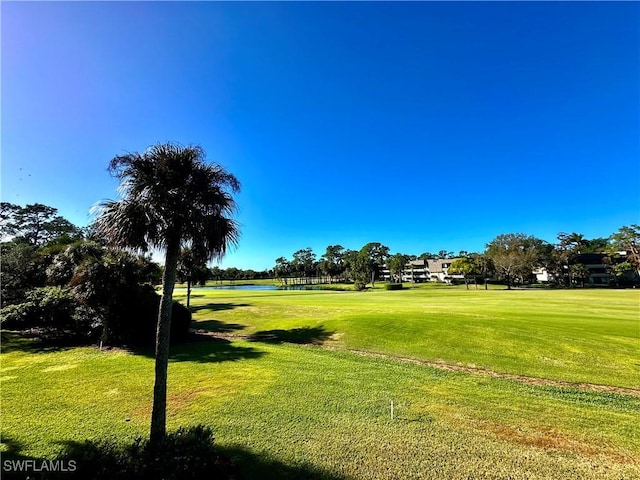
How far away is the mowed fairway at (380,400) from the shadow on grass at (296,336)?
5.27 feet

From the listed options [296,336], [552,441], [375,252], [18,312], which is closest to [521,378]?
[552,441]

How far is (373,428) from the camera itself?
611 cm

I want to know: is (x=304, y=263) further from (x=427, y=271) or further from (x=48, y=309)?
(x=48, y=309)

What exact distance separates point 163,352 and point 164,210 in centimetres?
265

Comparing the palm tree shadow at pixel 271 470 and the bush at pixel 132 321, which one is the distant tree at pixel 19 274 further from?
the palm tree shadow at pixel 271 470

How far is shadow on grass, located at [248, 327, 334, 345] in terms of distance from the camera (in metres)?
15.9

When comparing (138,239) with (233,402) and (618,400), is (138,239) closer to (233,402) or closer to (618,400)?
(233,402)

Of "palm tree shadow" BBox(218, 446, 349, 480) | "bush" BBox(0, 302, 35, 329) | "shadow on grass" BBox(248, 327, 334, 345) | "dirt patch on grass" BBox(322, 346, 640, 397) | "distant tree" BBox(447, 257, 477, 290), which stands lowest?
"dirt patch on grass" BBox(322, 346, 640, 397)

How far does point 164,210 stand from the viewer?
5578 millimetres

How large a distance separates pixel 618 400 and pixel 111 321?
773 inches

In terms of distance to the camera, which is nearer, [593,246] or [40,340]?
[40,340]

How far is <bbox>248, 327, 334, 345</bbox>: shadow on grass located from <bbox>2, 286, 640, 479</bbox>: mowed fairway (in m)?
1.60

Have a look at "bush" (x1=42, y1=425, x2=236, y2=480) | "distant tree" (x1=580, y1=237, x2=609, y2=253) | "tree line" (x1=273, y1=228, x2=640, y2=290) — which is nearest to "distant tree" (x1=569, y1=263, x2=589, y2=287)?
"tree line" (x1=273, y1=228, x2=640, y2=290)

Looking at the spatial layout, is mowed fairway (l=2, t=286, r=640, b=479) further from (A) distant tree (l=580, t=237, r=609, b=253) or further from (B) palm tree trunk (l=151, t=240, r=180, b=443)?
(A) distant tree (l=580, t=237, r=609, b=253)
